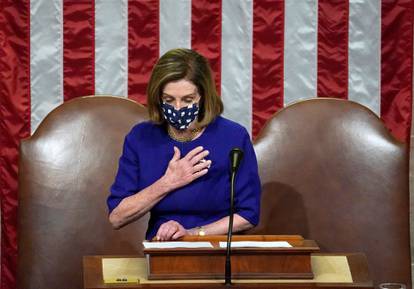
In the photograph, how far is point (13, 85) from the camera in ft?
13.6

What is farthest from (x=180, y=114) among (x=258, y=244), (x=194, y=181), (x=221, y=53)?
(x=221, y=53)

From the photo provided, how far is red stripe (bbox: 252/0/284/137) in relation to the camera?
417 centimetres

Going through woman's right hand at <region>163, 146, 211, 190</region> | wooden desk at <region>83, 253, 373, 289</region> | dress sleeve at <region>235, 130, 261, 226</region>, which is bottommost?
wooden desk at <region>83, 253, 373, 289</region>

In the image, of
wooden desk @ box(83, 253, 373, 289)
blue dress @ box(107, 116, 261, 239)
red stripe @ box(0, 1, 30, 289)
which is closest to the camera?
wooden desk @ box(83, 253, 373, 289)

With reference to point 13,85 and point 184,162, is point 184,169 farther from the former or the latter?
point 13,85

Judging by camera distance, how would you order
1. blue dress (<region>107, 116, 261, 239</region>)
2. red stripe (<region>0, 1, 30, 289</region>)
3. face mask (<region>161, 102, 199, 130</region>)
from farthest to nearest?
red stripe (<region>0, 1, 30, 289</region>) < blue dress (<region>107, 116, 261, 239</region>) < face mask (<region>161, 102, 199, 130</region>)

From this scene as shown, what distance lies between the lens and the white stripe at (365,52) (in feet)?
13.7

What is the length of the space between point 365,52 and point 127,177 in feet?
4.77

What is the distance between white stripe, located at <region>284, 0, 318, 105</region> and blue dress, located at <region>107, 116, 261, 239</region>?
0.92m

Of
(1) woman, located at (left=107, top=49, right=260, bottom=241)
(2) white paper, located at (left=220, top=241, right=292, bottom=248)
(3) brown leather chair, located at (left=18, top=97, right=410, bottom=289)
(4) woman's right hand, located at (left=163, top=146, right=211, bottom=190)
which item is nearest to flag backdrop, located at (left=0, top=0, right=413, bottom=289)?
(3) brown leather chair, located at (left=18, top=97, right=410, bottom=289)

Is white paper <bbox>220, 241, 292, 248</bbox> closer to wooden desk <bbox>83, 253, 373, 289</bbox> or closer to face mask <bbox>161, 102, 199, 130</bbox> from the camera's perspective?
wooden desk <bbox>83, 253, 373, 289</bbox>

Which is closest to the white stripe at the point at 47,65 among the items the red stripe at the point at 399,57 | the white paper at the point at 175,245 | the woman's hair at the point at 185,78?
the woman's hair at the point at 185,78

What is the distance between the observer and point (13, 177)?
416 centimetres

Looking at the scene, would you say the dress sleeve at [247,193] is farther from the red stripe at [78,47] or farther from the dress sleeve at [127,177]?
the red stripe at [78,47]
